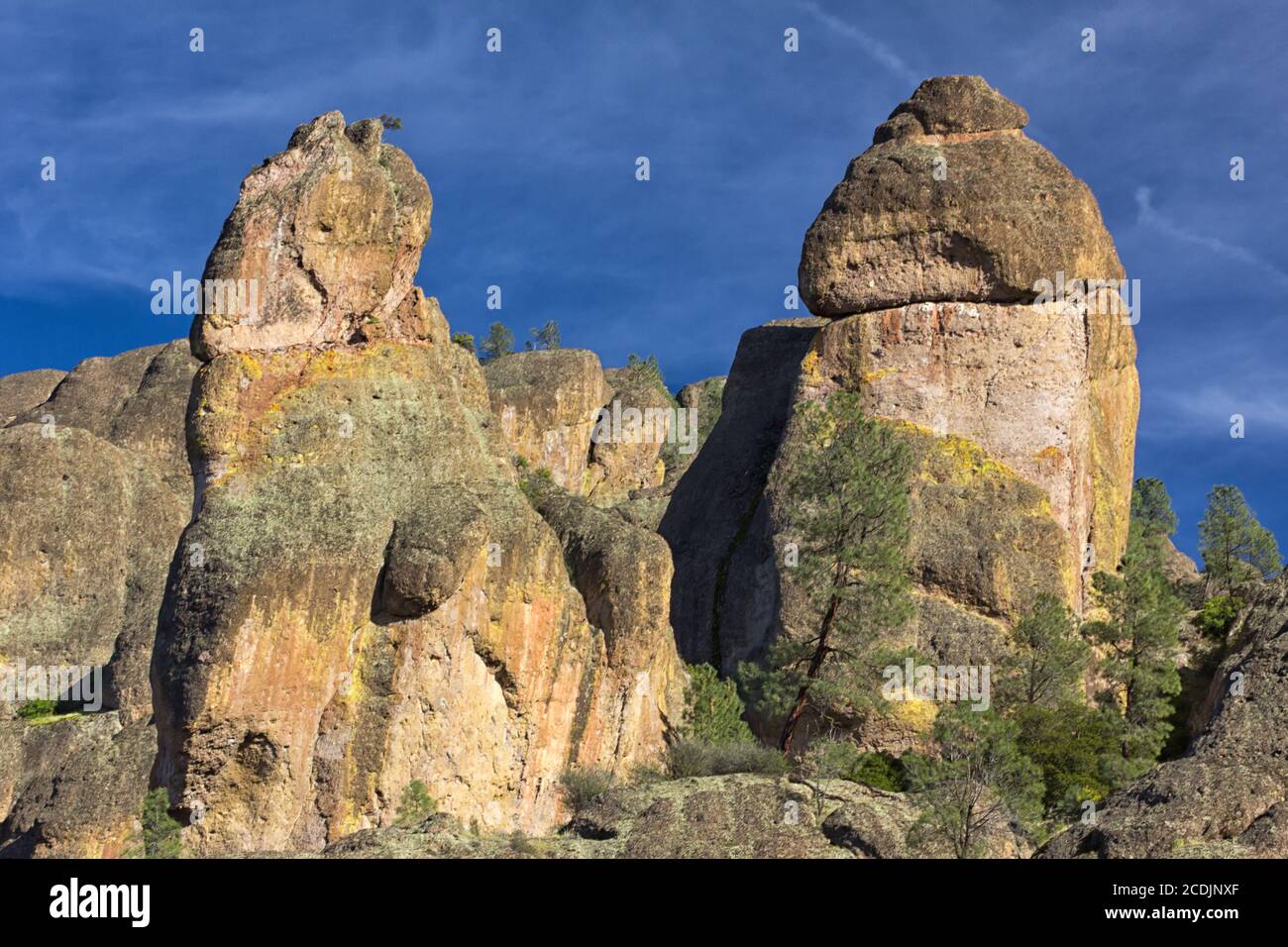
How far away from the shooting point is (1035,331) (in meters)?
43.0

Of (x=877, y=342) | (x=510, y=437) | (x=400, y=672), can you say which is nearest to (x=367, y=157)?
(x=400, y=672)

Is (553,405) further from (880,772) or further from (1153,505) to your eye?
(880,772)

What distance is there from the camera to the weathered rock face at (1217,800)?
20047mm

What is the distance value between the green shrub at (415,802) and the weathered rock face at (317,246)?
7.87 meters

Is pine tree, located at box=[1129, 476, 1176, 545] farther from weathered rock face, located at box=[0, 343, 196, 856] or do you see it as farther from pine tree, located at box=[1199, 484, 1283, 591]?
weathered rock face, located at box=[0, 343, 196, 856]

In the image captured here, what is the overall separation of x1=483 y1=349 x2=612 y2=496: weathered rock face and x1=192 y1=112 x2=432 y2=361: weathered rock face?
3773 cm

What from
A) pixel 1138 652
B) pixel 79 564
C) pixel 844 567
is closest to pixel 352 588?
pixel 844 567

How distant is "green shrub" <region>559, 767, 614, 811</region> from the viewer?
95.7ft

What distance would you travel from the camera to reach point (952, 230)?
143ft

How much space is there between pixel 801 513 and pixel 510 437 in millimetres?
34582

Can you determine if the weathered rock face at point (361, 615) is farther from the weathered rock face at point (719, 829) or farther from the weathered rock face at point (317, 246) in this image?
the weathered rock face at point (719, 829)

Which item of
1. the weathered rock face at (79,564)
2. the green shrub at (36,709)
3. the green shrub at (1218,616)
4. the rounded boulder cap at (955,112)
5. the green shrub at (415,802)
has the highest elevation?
the rounded boulder cap at (955,112)

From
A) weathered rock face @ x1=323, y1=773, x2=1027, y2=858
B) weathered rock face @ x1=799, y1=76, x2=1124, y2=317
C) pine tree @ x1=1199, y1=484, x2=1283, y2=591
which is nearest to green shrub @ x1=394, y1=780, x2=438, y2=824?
weathered rock face @ x1=323, y1=773, x2=1027, y2=858

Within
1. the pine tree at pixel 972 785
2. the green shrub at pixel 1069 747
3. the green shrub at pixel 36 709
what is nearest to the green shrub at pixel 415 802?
the pine tree at pixel 972 785
